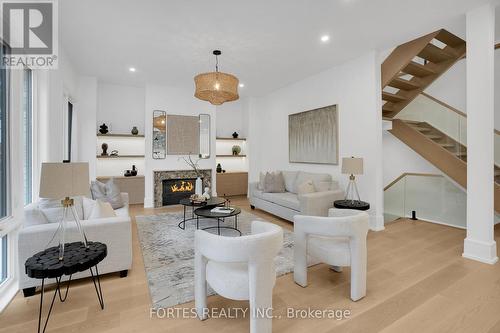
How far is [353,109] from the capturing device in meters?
4.53

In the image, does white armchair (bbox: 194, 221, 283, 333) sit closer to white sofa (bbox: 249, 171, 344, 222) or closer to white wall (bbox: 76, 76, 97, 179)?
white sofa (bbox: 249, 171, 344, 222)

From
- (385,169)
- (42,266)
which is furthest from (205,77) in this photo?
(385,169)

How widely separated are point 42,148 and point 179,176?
3.29 meters

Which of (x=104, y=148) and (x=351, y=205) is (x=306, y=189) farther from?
(x=104, y=148)

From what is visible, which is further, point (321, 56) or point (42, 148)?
point (321, 56)

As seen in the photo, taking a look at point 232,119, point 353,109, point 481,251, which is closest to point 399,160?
point 353,109

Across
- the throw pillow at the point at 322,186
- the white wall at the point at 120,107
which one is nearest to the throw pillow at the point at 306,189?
the throw pillow at the point at 322,186

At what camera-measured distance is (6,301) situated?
84.0 inches

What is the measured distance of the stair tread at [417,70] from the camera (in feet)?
13.8

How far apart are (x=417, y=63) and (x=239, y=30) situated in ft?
10.6

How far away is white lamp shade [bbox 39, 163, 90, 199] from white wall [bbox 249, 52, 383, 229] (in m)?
4.17

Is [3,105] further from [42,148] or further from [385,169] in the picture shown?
[385,169]

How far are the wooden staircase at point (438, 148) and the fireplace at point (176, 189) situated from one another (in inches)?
202

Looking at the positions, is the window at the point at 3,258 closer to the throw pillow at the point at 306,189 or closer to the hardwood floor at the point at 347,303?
the hardwood floor at the point at 347,303
